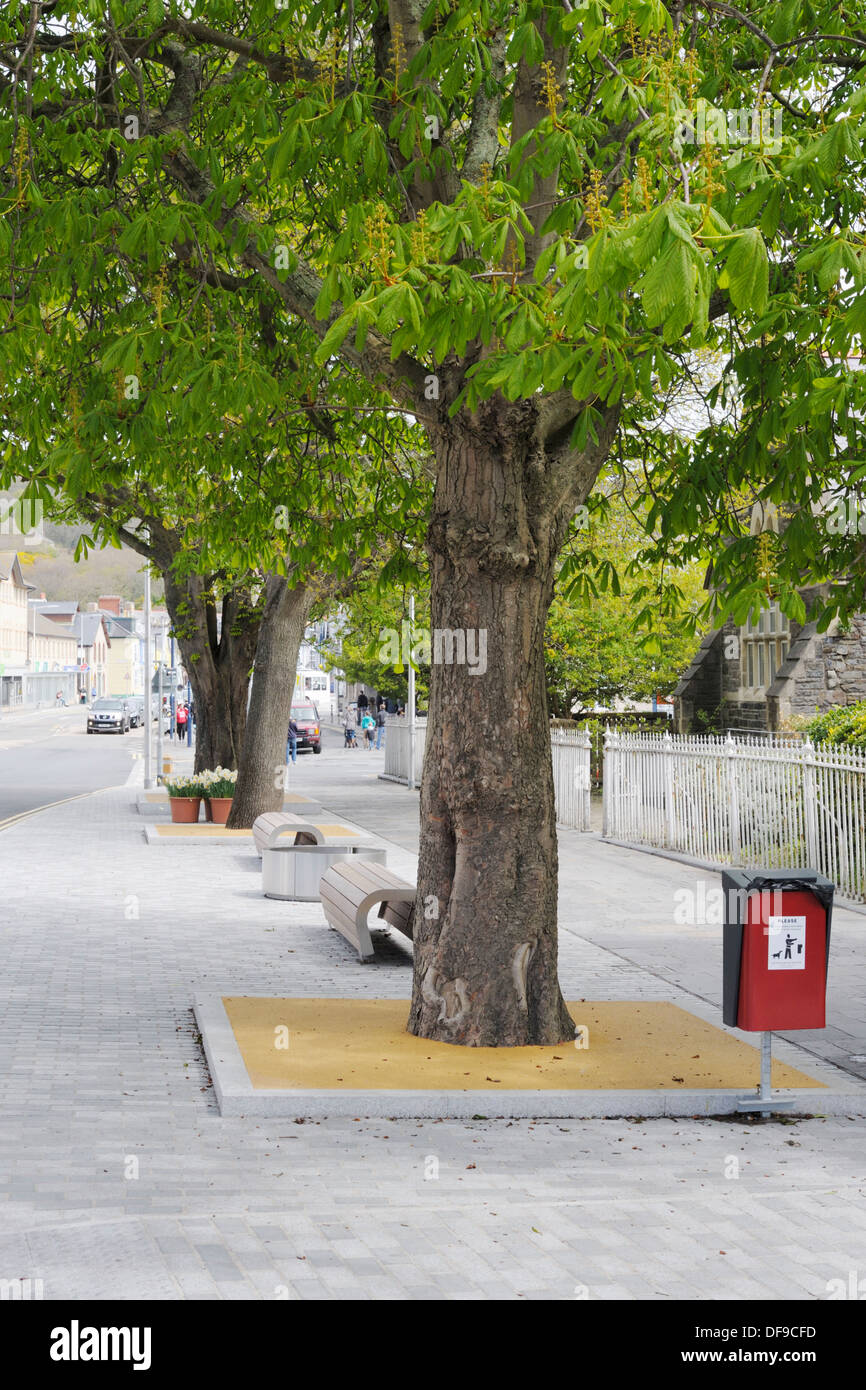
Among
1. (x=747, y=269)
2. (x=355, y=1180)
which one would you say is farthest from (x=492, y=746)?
(x=747, y=269)

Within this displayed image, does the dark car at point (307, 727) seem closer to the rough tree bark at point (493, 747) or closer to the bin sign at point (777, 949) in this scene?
the rough tree bark at point (493, 747)

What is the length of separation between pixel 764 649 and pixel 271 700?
38.2 feet

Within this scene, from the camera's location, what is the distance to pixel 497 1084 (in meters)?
7.13

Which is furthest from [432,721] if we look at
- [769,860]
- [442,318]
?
[769,860]

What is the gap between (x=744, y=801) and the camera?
16781 millimetres

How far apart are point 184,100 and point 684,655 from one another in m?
22.1

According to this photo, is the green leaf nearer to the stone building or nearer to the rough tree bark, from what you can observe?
the rough tree bark

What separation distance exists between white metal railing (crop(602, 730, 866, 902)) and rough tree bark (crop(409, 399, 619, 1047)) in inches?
279

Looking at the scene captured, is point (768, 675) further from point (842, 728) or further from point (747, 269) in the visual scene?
point (747, 269)

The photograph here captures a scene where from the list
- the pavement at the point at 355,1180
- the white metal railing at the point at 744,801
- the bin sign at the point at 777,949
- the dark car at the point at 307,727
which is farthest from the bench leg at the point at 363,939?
the dark car at the point at 307,727

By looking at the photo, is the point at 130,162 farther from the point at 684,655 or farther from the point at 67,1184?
the point at 684,655

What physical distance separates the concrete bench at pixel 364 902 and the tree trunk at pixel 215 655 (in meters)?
14.5

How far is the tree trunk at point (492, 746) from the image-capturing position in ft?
25.7

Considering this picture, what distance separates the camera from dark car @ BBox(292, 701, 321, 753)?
187 ft
